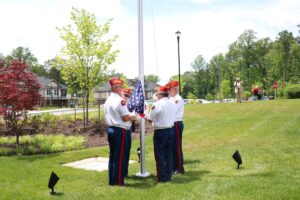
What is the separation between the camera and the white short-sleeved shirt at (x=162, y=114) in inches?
303

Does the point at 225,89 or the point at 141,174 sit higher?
the point at 225,89

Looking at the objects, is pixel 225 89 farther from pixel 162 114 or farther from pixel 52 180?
pixel 52 180

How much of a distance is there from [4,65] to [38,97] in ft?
6.04

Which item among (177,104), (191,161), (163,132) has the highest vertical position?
(177,104)

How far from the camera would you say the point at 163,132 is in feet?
25.4

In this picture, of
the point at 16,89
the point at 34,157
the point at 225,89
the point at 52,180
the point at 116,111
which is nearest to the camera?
the point at 52,180

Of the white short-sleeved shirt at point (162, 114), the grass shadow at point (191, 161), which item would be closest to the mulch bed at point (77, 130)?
the grass shadow at point (191, 161)

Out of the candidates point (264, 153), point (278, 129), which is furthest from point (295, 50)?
point (264, 153)

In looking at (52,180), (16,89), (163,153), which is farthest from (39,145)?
(163,153)

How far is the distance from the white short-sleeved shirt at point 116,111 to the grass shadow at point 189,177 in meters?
1.63

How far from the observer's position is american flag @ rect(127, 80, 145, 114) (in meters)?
7.93

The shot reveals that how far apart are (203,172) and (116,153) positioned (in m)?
2.32

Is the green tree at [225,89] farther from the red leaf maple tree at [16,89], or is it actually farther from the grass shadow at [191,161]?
the grass shadow at [191,161]

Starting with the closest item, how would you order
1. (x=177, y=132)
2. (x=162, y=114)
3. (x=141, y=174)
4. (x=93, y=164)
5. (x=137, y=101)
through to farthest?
(x=162, y=114), (x=137, y=101), (x=141, y=174), (x=177, y=132), (x=93, y=164)
